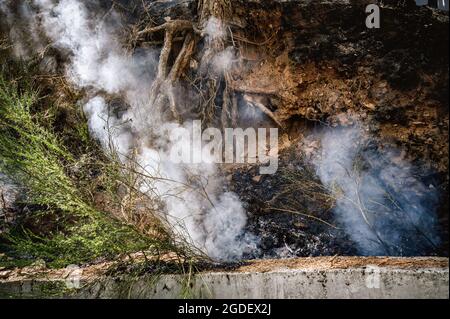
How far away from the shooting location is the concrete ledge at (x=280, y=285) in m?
2.90

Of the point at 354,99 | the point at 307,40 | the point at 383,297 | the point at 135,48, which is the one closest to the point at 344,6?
the point at 307,40

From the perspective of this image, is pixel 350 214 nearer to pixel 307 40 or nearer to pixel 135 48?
pixel 307 40

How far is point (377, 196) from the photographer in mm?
3936
